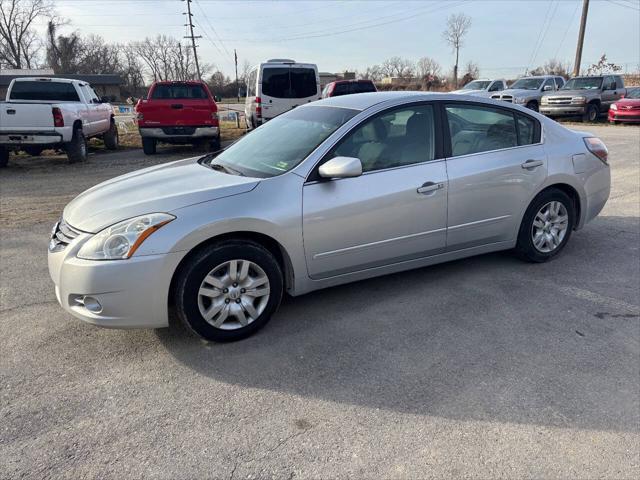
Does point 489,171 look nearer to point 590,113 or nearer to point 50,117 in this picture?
point 50,117

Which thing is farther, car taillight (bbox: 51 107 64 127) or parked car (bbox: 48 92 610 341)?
car taillight (bbox: 51 107 64 127)

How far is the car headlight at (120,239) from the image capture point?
3078 mm

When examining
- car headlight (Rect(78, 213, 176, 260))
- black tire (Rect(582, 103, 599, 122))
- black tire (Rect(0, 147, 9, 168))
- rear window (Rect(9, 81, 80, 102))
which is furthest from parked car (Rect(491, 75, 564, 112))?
car headlight (Rect(78, 213, 176, 260))

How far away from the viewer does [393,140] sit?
4.00 meters

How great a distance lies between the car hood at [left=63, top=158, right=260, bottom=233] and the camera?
325 cm

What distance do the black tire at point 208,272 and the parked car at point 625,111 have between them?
819 inches

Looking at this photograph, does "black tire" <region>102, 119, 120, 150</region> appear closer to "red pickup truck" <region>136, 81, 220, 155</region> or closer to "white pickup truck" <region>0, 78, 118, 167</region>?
"white pickup truck" <region>0, 78, 118, 167</region>

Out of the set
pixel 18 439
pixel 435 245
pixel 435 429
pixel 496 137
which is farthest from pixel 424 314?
pixel 18 439

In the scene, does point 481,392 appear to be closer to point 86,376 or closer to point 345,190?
point 345,190

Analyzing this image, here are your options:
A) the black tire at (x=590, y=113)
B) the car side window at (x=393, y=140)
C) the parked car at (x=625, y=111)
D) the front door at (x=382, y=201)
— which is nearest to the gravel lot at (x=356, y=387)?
the front door at (x=382, y=201)

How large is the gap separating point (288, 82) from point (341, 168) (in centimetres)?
1153

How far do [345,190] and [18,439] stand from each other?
2487 millimetres

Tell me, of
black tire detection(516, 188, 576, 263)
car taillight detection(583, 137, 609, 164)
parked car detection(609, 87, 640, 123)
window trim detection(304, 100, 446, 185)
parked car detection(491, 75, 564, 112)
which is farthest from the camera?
parked car detection(491, 75, 564, 112)

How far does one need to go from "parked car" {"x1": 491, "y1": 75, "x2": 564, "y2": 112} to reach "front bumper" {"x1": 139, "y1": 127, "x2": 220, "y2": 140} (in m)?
13.4
